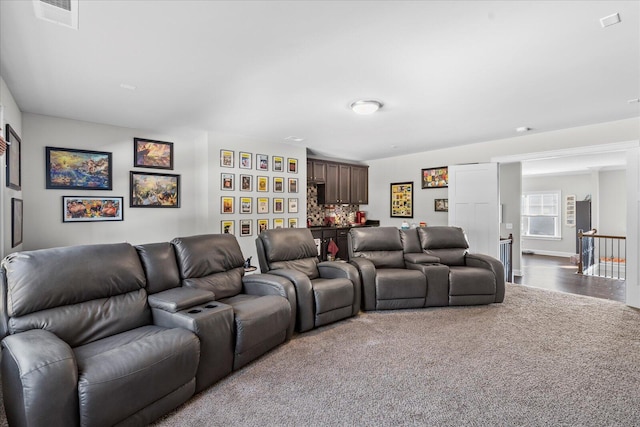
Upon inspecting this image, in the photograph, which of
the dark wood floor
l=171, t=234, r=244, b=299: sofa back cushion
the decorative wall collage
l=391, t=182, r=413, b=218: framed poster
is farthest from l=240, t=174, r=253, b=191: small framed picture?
the dark wood floor

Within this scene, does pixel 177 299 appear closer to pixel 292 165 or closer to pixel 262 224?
pixel 262 224

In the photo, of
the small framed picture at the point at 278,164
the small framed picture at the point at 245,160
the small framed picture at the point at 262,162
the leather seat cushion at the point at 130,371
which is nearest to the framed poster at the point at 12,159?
the leather seat cushion at the point at 130,371

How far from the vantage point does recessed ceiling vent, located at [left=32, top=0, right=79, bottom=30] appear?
190 cm

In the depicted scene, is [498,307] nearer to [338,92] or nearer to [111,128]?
[338,92]

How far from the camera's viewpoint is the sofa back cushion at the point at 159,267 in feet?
8.50

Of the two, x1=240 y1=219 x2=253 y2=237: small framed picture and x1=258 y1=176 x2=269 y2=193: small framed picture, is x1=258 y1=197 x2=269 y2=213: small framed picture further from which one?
x1=240 y1=219 x2=253 y2=237: small framed picture

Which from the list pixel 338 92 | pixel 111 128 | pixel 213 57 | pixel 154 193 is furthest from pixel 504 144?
pixel 111 128

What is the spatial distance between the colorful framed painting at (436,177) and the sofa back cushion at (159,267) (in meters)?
5.30

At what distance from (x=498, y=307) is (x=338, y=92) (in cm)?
326

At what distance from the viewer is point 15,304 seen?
6.26ft

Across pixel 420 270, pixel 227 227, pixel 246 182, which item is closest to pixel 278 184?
pixel 246 182

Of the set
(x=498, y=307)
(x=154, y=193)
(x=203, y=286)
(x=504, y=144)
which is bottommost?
(x=498, y=307)

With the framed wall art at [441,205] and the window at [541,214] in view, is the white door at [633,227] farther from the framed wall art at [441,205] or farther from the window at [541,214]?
the window at [541,214]

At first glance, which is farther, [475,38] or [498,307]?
[498,307]
